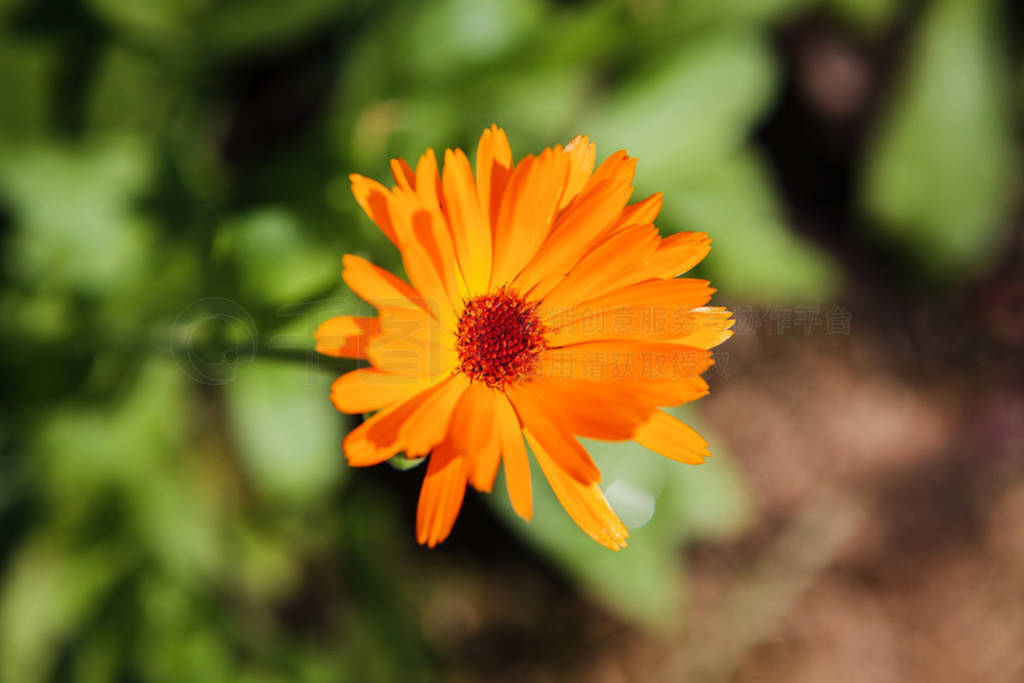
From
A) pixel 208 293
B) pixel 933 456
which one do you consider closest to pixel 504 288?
pixel 208 293

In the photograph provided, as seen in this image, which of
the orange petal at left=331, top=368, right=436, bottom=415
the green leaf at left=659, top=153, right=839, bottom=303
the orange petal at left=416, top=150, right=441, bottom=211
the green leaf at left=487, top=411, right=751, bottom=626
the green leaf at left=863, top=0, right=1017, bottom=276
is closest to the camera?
the orange petal at left=331, top=368, right=436, bottom=415

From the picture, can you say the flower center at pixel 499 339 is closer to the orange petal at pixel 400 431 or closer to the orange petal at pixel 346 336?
the orange petal at pixel 400 431

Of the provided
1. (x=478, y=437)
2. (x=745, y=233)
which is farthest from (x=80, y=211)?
(x=745, y=233)

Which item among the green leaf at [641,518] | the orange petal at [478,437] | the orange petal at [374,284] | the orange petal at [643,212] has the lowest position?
the green leaf at [641,518]

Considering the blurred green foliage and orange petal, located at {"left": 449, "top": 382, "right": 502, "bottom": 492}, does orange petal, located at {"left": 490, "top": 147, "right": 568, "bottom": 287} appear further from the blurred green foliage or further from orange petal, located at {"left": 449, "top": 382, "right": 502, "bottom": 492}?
the blurred green foliage

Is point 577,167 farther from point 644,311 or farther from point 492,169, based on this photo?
point 644,311

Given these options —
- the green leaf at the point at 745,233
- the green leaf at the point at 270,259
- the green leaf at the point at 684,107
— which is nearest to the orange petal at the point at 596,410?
the green leaf at the point at 270,259

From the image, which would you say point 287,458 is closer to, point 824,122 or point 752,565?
point 752,565

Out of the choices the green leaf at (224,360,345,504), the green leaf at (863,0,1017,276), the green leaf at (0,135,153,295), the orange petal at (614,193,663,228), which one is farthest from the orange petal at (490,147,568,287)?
the green leaf at (863,0,1017,276)
